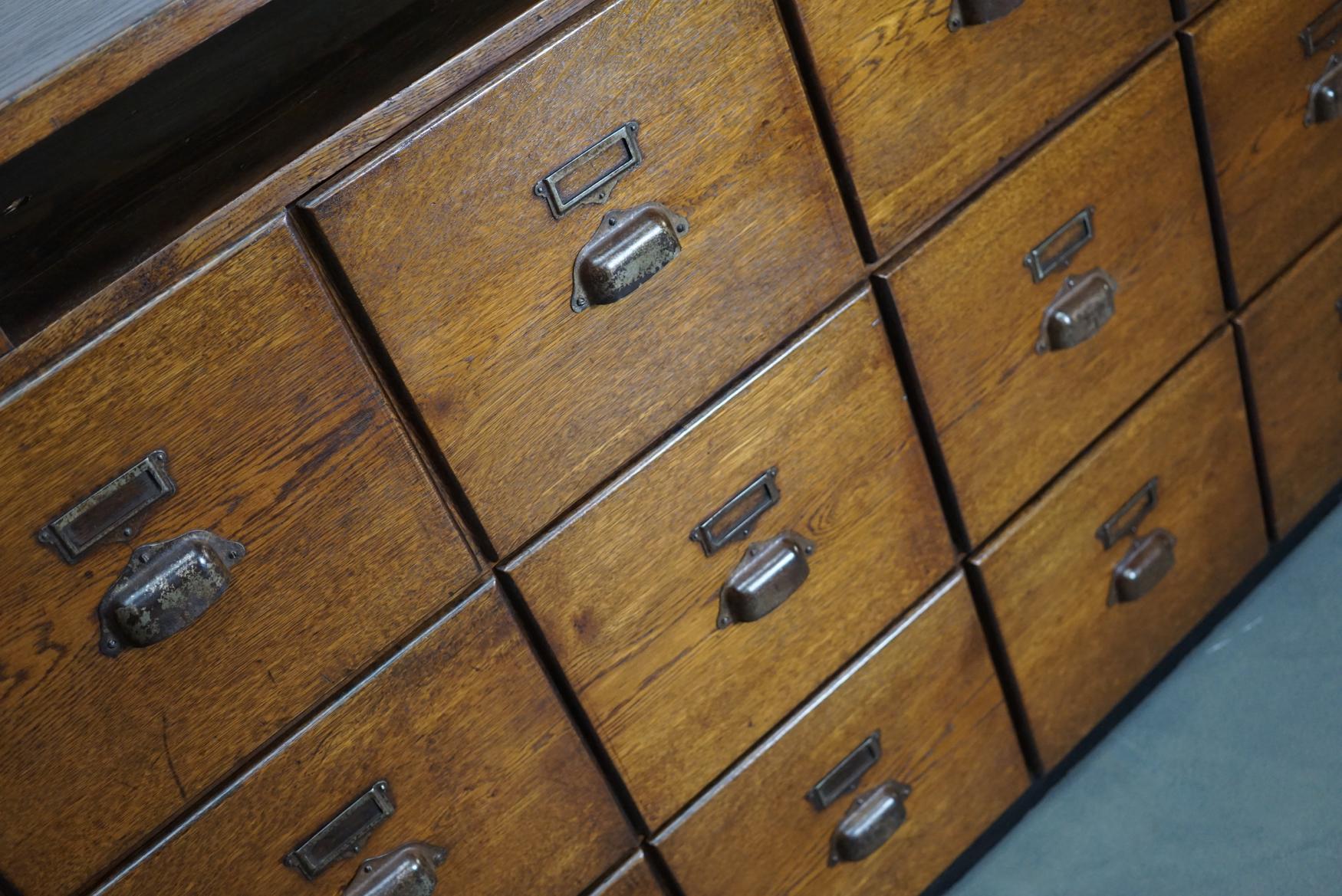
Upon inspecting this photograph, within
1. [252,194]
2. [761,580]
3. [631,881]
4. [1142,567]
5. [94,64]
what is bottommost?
[1142,567]

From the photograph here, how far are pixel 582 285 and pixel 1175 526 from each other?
2.84 feet

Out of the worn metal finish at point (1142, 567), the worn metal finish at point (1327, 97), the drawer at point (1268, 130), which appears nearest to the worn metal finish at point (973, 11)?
the drawer at point (1268, 130)

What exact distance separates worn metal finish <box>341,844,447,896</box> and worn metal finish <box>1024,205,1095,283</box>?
29.4 inches

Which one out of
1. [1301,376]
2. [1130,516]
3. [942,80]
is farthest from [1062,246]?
[1301,376]

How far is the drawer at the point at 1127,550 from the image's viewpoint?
1.43 meters

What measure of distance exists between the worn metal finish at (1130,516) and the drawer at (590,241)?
20.4 inches

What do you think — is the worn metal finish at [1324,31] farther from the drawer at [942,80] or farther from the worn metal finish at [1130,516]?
the worn metal finish at [1130,516]

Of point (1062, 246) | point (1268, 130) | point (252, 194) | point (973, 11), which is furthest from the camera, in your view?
point (1268, 130)

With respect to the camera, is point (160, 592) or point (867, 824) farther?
point (867, 824)

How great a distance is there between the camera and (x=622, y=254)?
1.00 m

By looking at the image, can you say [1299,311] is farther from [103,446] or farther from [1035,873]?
[103,446]

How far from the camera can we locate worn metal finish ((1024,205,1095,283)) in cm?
130

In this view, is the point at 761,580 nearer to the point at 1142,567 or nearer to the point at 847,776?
the point at 847,776

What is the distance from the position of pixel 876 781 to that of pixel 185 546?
753 mm
